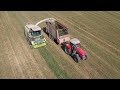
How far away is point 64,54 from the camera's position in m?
18.4

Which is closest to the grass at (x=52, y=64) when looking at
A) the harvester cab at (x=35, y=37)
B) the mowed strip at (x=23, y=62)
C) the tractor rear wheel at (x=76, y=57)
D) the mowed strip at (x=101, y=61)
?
the mowed strip at (x=23, y=62)

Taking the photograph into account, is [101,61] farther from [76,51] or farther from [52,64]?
[52,64]

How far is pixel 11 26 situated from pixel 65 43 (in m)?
10.3

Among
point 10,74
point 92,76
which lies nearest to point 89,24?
point 92,76

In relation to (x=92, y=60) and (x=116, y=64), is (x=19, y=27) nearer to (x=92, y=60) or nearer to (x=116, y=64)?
(x=92, y=60)

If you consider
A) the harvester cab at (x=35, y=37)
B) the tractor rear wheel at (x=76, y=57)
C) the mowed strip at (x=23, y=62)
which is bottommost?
the mowed strip at (x=23, y=62)

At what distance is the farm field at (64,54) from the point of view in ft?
51.5

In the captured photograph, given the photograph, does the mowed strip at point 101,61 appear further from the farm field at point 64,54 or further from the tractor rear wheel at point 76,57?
the tractor rear wheel at point 76,57

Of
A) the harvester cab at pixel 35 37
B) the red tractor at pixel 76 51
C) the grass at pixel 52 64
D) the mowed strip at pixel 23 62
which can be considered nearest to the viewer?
the grass at pixel 52 64

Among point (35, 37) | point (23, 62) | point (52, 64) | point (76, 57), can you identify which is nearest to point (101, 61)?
point (76, 57)

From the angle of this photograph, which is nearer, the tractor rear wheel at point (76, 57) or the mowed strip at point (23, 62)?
the mowed strip at point (23, 62)

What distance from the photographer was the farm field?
618 inches

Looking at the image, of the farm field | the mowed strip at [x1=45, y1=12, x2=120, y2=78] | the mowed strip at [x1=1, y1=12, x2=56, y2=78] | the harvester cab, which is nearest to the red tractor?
the farm field
